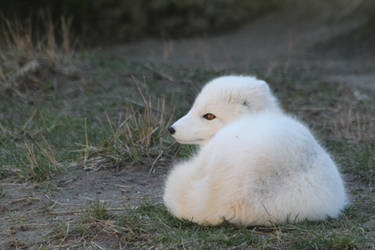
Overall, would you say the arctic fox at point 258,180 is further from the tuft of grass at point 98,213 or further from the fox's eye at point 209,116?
the fox's eye at point 209,116

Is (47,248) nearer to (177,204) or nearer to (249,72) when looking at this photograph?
(177,204)

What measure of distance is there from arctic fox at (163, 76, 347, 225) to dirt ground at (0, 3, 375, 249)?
83 centimetres

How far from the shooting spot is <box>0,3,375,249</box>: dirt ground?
12.1ft

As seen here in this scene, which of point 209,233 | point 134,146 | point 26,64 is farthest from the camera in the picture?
point 26,64

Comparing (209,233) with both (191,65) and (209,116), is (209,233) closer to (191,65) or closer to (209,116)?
(209,116)

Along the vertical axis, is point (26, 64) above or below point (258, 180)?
below

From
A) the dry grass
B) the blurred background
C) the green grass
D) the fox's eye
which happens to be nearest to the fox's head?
the fox's eye

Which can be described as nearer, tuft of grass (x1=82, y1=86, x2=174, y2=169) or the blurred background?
tuft of grass (x1=82, y1=86, x2=174, y2=169)

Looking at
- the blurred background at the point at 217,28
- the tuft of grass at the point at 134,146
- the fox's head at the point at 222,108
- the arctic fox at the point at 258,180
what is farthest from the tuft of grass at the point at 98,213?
the blurred background at the point at 217,28

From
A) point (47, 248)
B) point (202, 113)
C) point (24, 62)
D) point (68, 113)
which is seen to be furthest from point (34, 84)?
point (47, 248)

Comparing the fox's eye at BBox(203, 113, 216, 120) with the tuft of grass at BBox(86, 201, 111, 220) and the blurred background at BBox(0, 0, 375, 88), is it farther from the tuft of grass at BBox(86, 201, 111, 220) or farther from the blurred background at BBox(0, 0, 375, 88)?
the blurred background at BBox(0, 0, 375, 88)

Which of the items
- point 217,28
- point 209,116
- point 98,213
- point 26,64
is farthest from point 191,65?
point 98,213

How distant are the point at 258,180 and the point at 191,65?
5464mm

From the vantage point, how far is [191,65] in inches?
325
